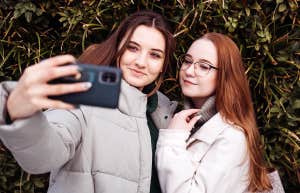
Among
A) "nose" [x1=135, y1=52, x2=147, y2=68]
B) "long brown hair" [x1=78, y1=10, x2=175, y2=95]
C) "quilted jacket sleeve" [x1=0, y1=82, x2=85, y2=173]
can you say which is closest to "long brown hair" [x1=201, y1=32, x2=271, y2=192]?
"long brown hair" [x1=78, y1=10, x2=175, y2=95]

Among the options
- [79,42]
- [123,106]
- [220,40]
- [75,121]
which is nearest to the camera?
[75,121]

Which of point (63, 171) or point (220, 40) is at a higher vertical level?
point (220, 40)

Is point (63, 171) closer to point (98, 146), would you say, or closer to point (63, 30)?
point (98, 146)

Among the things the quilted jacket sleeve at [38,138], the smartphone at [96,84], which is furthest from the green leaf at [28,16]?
the smartphone at [96,84]

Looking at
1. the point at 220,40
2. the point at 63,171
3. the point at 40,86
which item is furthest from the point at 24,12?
the point at 40,86

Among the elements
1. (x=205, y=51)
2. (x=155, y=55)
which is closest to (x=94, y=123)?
(x=155, y=55)

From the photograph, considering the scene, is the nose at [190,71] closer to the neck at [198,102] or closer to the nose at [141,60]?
the neck at [198,102]

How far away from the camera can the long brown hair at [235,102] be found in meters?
2.38

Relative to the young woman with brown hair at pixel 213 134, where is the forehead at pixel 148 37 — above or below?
above

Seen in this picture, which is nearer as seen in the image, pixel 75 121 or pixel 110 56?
pixel 75 121

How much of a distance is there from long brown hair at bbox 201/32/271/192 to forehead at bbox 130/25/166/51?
0.87 feet

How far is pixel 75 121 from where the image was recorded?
1888mm

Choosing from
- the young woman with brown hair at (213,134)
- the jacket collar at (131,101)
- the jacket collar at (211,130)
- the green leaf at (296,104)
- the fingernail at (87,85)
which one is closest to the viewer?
the fingernail at (87,85)

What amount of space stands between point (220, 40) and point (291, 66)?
0.71m
